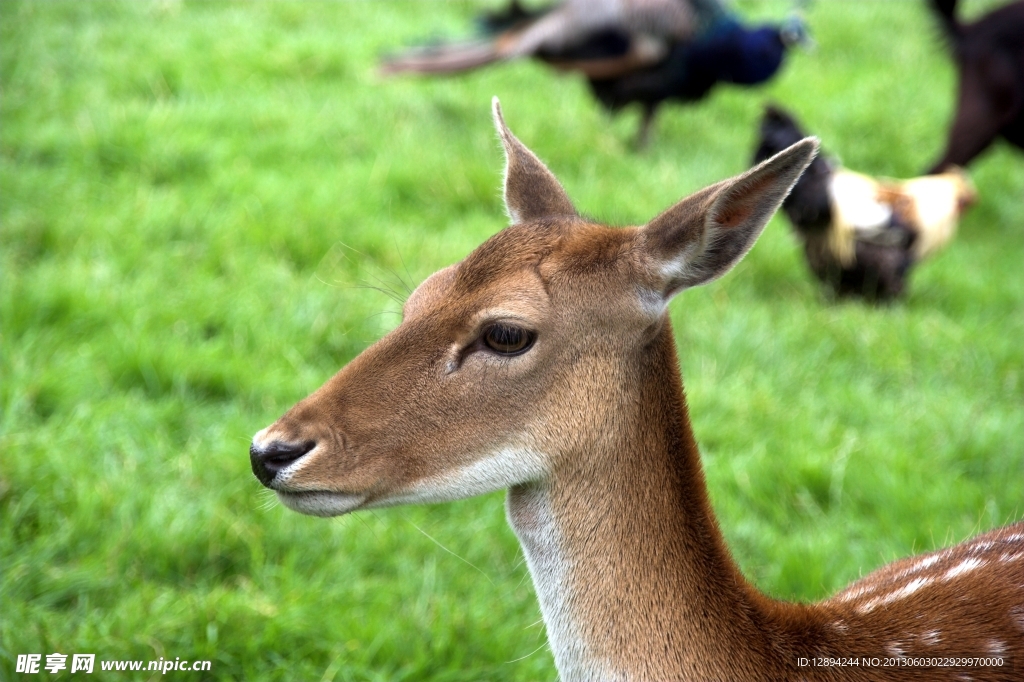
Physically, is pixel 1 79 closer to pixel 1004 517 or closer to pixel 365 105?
pixel 365 105

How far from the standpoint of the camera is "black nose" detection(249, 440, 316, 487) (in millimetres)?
2271

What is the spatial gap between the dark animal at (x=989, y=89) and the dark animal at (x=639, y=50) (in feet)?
3.85

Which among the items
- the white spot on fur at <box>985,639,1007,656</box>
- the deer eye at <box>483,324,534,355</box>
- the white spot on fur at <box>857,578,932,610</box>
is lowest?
the white spot on fur at <box>857,578,932,610</box>

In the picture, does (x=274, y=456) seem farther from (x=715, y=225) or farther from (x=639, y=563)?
(x=715, y=225)

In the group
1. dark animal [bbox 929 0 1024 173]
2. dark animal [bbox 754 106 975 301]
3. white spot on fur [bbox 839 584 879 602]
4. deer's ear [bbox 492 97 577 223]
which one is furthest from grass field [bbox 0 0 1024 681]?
deer's ear [bbox 492 97 577 223]

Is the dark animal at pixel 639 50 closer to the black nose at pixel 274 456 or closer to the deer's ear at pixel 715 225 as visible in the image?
the deer's ear at pixel 715 225

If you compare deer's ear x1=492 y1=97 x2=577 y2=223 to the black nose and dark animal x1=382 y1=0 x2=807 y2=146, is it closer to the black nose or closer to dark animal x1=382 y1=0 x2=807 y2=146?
the black nose

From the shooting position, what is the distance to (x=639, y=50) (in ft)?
25.1

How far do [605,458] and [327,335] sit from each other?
8.23 ft

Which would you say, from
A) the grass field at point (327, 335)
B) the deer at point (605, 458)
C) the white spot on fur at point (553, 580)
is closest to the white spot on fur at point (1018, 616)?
the deer at point (605, 458)

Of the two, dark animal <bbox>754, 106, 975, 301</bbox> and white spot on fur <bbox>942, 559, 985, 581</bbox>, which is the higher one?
white spot on fur <bbox>942, 559, 985, 581</bbox>

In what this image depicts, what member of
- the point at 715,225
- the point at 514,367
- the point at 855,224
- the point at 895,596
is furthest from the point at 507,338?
the point at 855,224

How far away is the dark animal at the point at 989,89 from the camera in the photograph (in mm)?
7113

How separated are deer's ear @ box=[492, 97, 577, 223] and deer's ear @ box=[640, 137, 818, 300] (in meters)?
0.47
